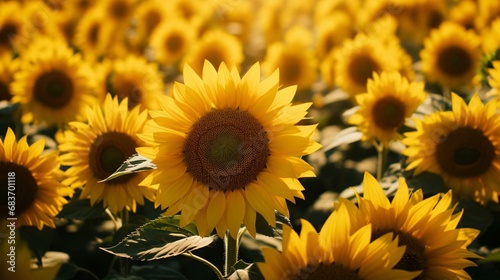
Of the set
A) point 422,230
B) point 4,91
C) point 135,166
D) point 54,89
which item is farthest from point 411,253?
point 4,91

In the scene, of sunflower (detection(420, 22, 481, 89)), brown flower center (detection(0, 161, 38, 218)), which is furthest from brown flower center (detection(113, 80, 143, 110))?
sunflower (detection(420, 22, 481, 89))

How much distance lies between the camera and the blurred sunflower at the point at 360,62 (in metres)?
4.27

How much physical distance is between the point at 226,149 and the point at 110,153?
0.78 m

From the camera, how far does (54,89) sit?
13.4 feet

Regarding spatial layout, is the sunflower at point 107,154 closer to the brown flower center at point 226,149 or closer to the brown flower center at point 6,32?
the brown flower center at point 226,149

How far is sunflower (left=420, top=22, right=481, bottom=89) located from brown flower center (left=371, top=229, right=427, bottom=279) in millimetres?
2843

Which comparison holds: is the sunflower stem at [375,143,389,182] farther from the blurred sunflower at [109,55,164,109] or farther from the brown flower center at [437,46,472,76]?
the blurred sunflower at [109,55,164,109]

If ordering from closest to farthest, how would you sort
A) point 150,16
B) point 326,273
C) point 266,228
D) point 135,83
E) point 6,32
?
point 326,273, point 266,228, point 135,83, point 6,32, point 150,16

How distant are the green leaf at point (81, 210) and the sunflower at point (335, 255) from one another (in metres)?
Answer: 1.23

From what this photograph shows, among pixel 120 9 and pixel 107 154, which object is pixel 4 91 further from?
pixel 120 9

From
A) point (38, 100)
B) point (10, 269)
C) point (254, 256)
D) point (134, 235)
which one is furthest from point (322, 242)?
point (38, 100)

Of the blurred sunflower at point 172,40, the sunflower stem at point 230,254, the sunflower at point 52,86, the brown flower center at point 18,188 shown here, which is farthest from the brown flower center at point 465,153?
the blurred sunflower at point 172,40

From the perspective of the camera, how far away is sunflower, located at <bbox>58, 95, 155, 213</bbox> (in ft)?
8.48

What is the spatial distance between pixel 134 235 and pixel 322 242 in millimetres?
712
